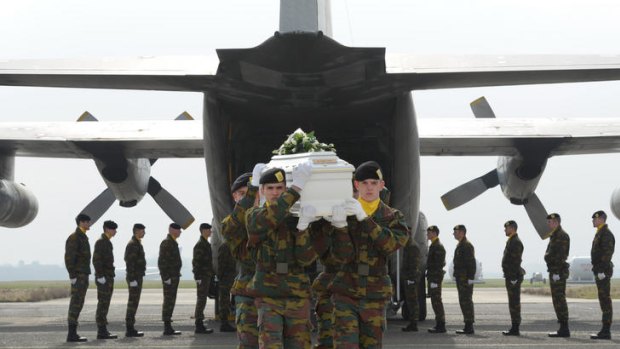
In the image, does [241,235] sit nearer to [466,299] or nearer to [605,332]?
[466,299]

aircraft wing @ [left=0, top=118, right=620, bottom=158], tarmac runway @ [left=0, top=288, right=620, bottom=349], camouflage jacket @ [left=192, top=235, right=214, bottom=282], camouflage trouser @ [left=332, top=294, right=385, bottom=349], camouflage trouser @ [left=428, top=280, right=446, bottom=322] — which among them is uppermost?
aircraft wing @ [left=0, top=118, right=620, bottom=158]

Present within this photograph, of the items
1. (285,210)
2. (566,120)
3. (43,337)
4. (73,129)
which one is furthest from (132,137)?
(285,210)

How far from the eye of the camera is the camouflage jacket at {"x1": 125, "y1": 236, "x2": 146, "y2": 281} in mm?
12531

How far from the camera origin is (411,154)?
10906mm

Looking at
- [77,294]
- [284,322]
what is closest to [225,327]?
[77,294]

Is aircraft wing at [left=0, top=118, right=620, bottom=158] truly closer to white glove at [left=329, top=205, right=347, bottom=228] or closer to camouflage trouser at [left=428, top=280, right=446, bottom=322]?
camouflage trouser at [left=428, top=280, right=446, bottom=322]

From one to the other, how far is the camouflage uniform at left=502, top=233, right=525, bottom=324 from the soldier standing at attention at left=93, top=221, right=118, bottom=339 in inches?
238

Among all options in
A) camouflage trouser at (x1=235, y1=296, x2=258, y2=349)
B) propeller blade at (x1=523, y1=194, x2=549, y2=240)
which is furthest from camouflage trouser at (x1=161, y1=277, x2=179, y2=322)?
propeller blade at (x1=523, y1=194, x2=549, y2=240)

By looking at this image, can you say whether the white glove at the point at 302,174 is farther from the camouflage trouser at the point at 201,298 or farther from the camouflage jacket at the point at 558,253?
the camouflage trouser at the point at 201,298

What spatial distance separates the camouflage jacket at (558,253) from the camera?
11.9 m

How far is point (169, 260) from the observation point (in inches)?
505

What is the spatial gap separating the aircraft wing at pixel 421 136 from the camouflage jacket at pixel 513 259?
8.92 ft

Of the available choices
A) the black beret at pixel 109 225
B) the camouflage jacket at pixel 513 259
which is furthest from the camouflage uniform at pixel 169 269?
the camouflage jacket at pixel 513 259

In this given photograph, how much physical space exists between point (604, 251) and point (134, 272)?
7.13 m
